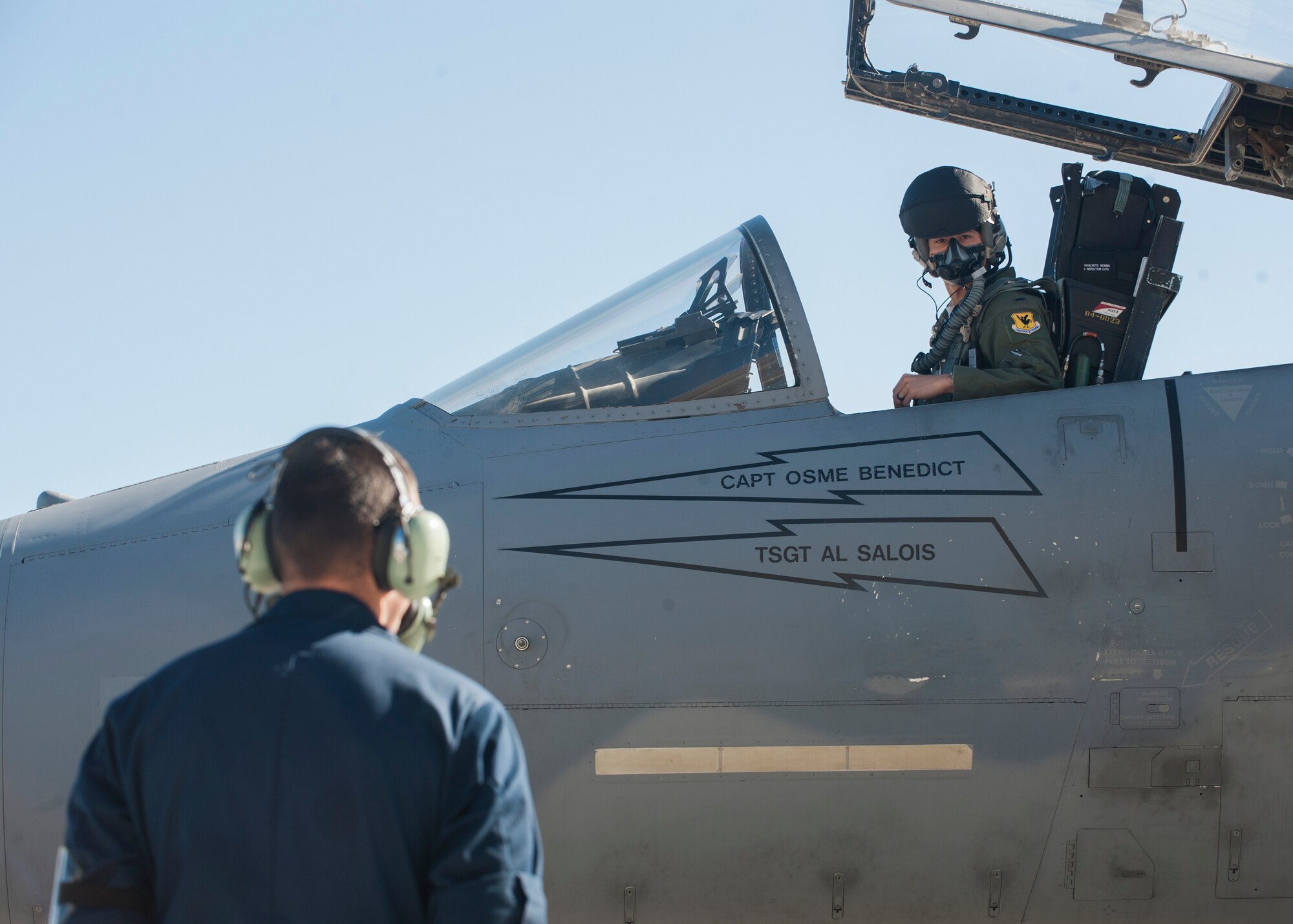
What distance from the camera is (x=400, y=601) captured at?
7.29 feet

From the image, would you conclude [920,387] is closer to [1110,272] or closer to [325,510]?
[1110,272]

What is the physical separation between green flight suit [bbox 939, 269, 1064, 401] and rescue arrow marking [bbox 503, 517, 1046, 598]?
762 millimetres

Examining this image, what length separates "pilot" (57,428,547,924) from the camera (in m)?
1.86

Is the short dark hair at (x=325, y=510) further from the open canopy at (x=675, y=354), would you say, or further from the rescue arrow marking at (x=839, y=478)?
the open canopy at (x=675, y=354)

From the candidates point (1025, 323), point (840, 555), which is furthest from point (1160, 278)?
point (840, 555)

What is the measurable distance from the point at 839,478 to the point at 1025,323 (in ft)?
4.27

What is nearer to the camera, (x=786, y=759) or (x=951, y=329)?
(x=786, y=759)

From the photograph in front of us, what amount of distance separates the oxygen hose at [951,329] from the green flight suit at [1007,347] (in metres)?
0.05

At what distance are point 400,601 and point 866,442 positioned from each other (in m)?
2.51

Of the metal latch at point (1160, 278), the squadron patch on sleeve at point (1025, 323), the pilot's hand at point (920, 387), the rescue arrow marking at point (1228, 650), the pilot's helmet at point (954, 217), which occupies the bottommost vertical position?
the rescue arrow marking at point (1228, 650)

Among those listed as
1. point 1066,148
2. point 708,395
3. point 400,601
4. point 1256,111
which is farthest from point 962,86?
point 400,601

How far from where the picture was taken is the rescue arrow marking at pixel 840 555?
410 centimetres

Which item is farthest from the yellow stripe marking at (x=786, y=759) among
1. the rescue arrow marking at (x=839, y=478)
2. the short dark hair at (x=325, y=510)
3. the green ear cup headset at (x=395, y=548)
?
the short dark hair at (x=325, y=510)

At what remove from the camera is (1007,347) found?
16.0 ft
